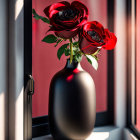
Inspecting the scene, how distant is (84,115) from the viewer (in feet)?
2.69

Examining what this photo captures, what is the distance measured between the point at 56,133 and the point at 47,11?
1.72 ft

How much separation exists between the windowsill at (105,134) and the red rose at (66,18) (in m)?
0.56

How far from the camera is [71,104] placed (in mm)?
801

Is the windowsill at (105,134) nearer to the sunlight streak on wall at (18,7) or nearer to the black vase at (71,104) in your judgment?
the black vase at (71,104)

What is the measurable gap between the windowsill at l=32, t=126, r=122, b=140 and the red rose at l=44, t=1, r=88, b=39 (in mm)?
556

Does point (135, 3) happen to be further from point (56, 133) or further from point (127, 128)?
point (56, 133)

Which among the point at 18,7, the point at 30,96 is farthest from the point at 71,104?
the point at 18,7

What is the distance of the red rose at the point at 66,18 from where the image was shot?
2.39 feet

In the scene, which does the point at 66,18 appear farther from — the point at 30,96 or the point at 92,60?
the point at 30,96

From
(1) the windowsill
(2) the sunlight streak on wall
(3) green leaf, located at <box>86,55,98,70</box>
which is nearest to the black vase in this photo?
(3) green leaf, located at <box>86,55,98,70</box>

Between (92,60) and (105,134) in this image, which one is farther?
(105,134)

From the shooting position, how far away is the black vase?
80 centimetres

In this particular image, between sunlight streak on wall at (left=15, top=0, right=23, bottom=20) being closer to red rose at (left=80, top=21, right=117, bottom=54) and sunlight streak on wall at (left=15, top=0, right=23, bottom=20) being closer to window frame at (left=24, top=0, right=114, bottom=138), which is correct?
window frame at (left=24, top=0, right=114, bottom=138)

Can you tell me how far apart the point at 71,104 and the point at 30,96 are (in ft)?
0.67
